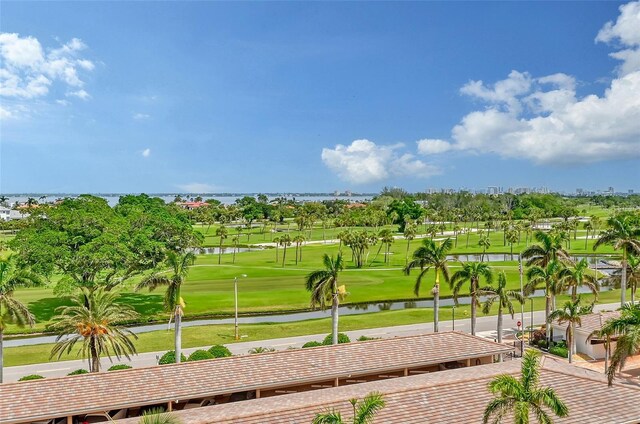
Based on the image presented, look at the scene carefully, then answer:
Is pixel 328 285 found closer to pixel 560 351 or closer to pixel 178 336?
pixel 178 336

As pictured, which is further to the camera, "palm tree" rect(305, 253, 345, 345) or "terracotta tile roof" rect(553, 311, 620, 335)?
"terracotta tile roof" rect(553, 311, 620, 335)

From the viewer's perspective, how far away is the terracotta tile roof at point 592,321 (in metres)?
46.3

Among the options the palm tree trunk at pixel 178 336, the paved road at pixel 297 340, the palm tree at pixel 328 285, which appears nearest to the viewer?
the palm tree trunk at pixel 178 336

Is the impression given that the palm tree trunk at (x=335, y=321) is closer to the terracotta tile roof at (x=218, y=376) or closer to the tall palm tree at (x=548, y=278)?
the terracotta tile roof at (x=218, y=376)

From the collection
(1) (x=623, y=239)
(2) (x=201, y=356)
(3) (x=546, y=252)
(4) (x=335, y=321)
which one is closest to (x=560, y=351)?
(3) (x=546, y=252)

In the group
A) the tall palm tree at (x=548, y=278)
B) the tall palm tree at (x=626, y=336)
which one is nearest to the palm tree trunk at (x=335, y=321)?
the tall palm tree at (x=548, y=278)

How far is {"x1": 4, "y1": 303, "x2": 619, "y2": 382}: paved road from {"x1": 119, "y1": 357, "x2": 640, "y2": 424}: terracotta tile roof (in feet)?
64.4

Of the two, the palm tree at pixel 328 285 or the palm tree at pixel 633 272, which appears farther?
the palm tree at pixel 633 272

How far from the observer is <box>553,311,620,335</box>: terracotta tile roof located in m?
46.3

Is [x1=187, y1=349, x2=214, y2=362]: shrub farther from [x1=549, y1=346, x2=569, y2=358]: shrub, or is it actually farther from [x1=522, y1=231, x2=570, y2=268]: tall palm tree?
[x1=522, y1=231, x2=570, y2=268]: tall palm tree

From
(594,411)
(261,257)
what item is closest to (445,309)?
(594,411)

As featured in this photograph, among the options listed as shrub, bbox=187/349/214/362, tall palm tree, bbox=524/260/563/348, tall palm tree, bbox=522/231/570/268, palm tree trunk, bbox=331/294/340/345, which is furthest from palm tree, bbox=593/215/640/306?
shrub, bbox=187/349/214/362

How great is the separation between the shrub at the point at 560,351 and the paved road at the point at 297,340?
21.0ft

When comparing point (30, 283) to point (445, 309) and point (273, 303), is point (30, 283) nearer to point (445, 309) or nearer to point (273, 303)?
point (273, 303)
